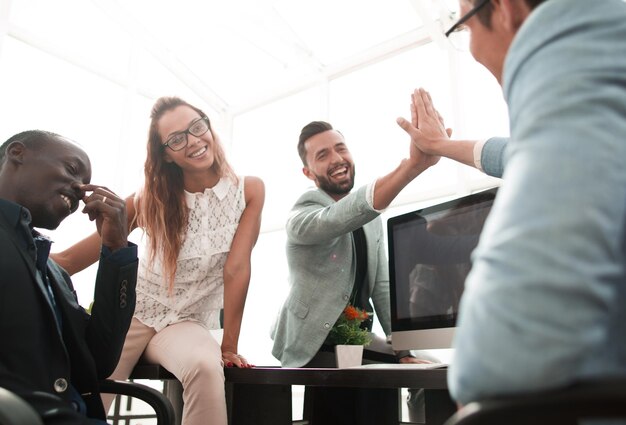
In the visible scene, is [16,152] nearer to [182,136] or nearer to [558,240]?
[182,136]

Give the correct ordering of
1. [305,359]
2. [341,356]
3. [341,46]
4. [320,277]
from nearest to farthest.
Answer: [341,356] < [305,359] < [320,277] < [341,46]

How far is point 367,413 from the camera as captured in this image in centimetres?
215

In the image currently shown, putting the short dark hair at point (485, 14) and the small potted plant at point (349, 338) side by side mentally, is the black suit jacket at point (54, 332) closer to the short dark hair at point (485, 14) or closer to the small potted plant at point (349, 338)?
the small potted plant at point (349, 338)

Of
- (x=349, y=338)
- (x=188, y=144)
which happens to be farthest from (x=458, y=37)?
(x=188, y=144)

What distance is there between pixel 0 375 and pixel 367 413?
4.76 ft

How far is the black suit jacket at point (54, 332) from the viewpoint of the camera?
111cm

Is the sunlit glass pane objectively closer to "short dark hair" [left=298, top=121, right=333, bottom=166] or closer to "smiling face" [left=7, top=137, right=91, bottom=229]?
"smiling face" [left=7, top=137, right=91, bottom=229]

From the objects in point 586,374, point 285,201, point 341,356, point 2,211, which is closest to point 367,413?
point 341,356

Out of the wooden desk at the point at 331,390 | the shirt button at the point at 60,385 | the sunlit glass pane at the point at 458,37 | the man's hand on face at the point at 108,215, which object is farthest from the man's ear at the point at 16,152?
the sunlit glass pane at the point at 458,37

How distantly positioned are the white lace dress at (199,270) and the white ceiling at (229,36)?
346 cm

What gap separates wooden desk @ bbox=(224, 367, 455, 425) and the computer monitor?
22cm

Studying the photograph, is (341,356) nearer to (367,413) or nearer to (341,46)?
(367,413)

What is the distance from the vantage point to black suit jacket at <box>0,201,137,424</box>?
111 centimetres

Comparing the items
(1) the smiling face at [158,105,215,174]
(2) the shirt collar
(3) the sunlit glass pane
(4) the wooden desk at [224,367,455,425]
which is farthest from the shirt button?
(1) the smiling face at [158,105,215,174]
